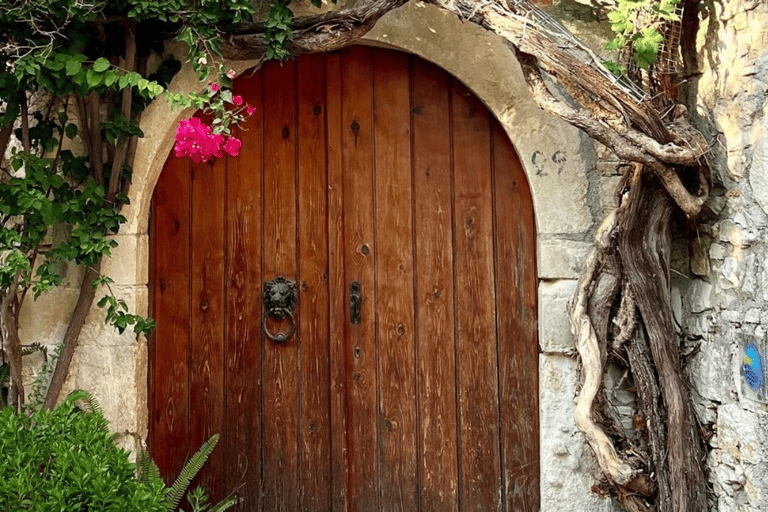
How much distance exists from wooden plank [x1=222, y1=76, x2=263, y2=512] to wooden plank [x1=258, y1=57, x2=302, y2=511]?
3 cm

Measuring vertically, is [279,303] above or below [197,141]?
below

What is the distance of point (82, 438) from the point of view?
236cm

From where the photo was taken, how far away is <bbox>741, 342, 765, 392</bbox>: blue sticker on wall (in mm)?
2342

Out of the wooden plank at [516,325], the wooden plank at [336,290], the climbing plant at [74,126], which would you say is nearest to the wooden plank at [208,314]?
the climbing plant at [74,126]

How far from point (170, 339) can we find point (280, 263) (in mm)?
490

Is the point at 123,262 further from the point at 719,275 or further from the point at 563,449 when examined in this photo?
the point at 719,275

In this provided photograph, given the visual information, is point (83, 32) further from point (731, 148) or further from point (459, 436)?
point (731, 148)

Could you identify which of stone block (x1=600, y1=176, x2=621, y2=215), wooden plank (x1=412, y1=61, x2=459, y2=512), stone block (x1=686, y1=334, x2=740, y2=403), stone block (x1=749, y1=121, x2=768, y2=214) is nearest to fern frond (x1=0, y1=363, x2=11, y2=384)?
wooden plank (x1=412, y1=61, x2=459, y2=512)

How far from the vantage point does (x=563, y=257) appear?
2.84 meters

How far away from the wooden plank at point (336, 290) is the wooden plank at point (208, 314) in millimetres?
404

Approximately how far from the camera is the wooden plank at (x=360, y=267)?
9.99 feet

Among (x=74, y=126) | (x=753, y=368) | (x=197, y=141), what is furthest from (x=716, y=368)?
(x=74, y=126)

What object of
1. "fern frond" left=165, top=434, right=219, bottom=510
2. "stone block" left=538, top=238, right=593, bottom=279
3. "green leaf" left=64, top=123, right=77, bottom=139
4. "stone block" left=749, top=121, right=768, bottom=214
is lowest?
"fern frond" left=165, top=434, right=219, bottom=510

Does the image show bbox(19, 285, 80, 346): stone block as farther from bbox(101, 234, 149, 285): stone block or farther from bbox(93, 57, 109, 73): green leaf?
bbox(93, 57, 109, 73): green leaf
